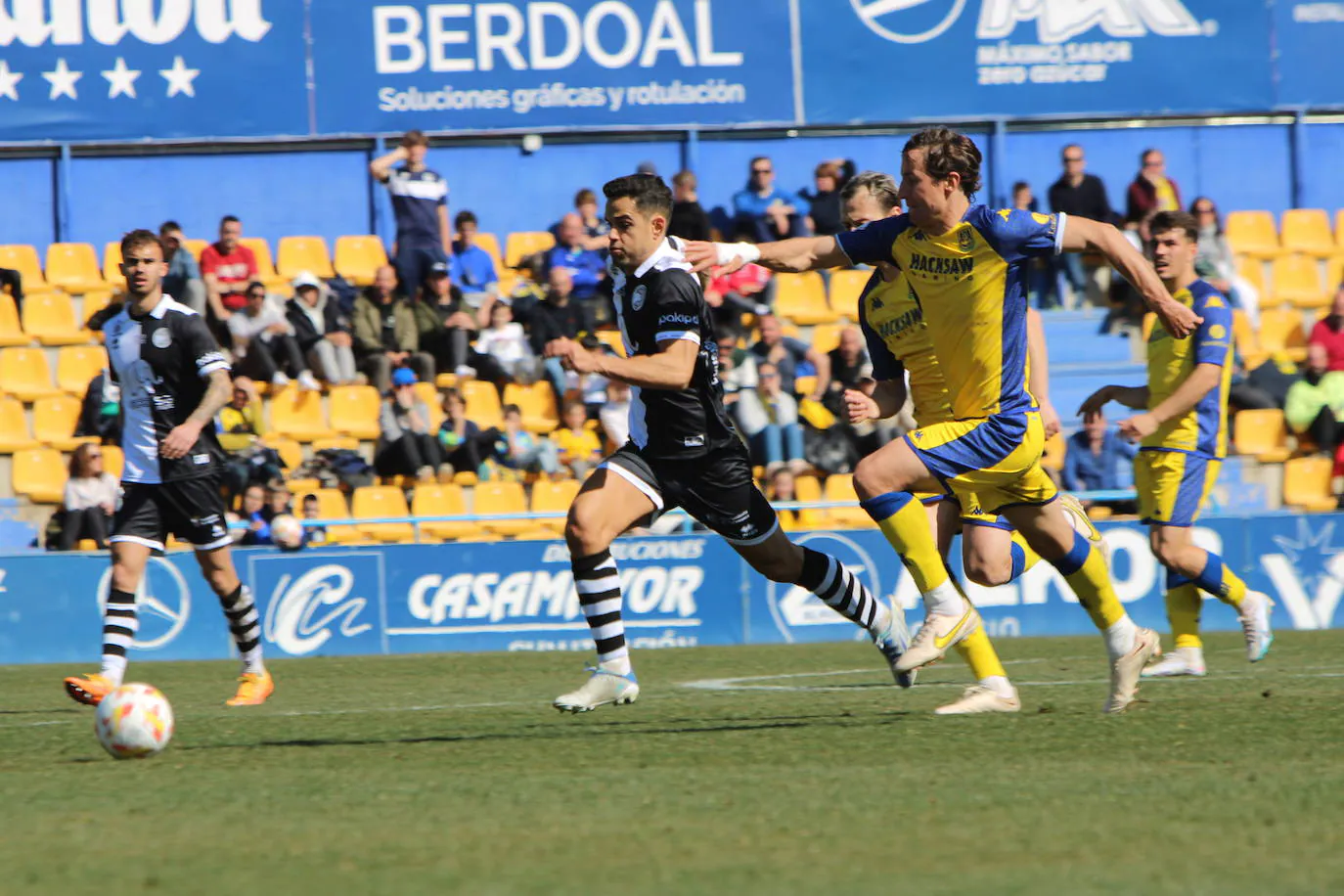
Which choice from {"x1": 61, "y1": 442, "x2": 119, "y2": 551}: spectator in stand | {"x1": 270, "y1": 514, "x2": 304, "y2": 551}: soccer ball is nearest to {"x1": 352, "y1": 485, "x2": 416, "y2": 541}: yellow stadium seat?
{"x1": 270, "y1": 514, "x2": 304, "y2": 551}: soccer ball

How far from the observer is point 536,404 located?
17328mm

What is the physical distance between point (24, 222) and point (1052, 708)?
16.3m

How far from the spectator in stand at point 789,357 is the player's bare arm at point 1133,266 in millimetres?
9880

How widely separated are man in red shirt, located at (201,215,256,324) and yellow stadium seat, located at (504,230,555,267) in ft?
10.5

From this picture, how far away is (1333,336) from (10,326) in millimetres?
13285

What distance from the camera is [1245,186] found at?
22.8 metres

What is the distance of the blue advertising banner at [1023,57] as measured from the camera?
20.9 meters

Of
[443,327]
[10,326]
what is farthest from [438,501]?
[10,326]

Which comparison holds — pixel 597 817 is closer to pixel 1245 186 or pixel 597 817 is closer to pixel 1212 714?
pixel 1212 714

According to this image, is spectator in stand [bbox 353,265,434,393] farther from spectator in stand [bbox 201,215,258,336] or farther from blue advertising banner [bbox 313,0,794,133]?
blue advertising banner [bbox 313,0,794,133]

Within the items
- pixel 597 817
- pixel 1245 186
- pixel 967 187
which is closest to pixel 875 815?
pixel 597 817

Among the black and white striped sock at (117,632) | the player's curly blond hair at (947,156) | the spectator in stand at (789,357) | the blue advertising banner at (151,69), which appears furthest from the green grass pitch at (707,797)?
the blue advertising banner at (151,69)

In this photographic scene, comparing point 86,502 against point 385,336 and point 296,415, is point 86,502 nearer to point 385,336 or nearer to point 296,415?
point 296,415

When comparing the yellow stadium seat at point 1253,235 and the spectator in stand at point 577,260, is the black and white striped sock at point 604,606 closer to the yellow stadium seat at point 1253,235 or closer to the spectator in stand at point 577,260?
the spectator in stand at point 577,260
